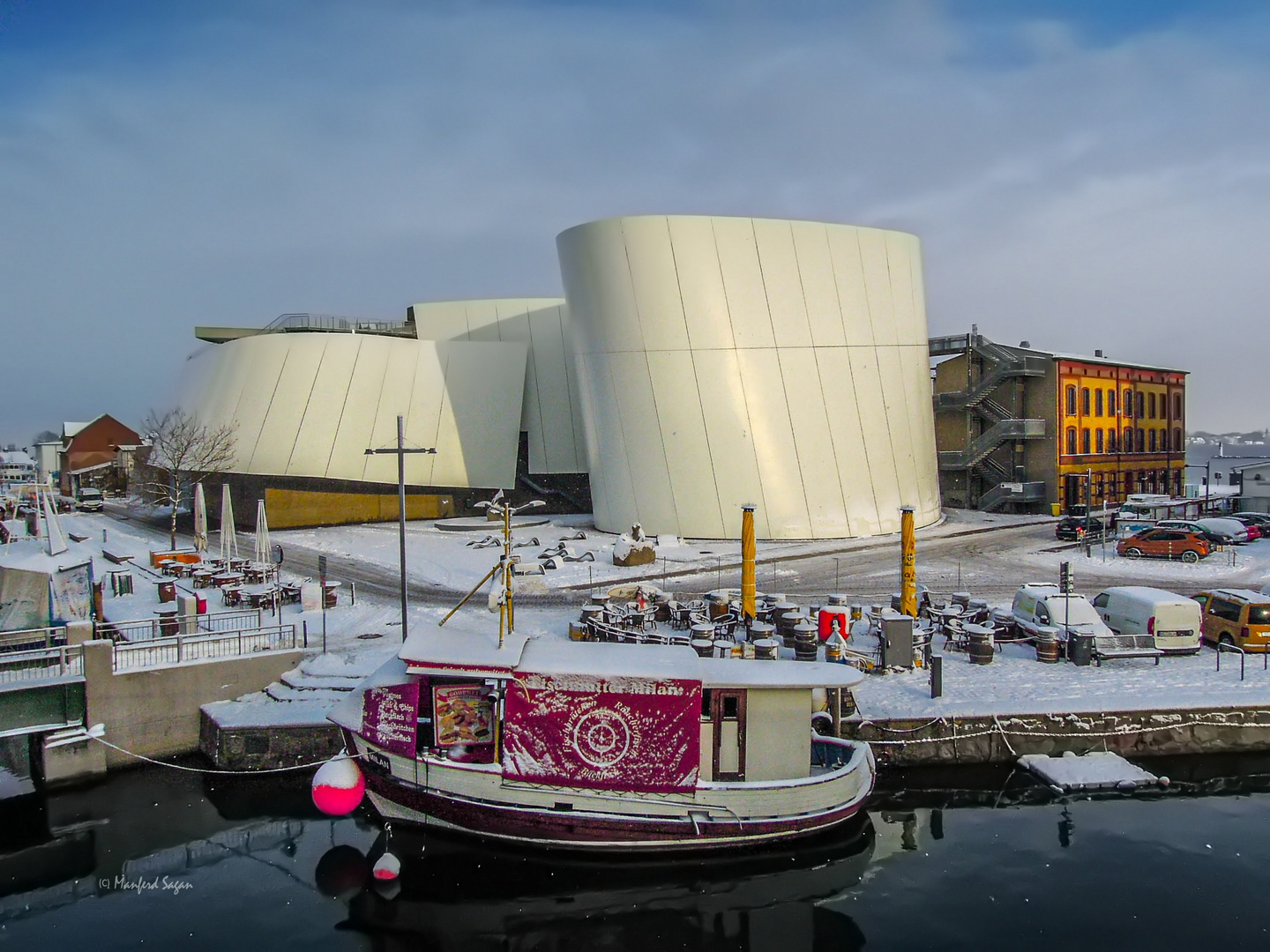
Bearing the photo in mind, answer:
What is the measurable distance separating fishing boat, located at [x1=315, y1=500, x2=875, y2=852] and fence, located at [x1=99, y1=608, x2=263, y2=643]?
7.35 m

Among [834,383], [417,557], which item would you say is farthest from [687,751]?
[834,383]

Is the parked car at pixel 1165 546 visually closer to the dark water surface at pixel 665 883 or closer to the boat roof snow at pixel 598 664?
the dark water surface at pixel 665 883

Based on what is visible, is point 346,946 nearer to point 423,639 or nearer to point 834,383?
point 423,639

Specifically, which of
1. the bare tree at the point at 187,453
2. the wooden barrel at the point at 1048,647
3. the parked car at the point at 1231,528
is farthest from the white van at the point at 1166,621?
the bare tree at the point at 187,453

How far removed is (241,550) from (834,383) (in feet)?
88.2

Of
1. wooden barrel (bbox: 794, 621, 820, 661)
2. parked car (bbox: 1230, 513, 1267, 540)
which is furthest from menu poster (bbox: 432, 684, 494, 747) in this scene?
parked car (bbox: 1230, 513, 1267, 540)

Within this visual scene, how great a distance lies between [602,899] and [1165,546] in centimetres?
2977

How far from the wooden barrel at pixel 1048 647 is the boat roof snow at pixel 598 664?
311 inches

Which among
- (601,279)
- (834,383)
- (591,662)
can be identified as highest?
(601,279)

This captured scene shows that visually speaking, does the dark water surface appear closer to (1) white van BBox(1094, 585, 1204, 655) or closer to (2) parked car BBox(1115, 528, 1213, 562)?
(1) white van BBox(1094, 585, 1204, 655)

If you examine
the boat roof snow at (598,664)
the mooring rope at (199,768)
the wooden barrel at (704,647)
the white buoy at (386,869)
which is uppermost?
the boat roof snow at (598,664)

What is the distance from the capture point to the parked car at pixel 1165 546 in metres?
32.2

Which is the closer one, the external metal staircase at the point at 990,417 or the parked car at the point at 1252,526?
the parked car at the point at 1252,526

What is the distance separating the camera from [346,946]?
10.7 m
